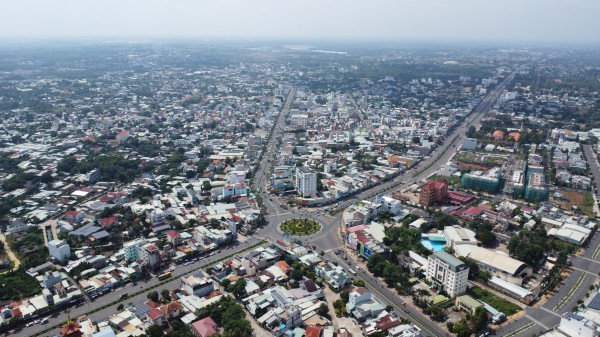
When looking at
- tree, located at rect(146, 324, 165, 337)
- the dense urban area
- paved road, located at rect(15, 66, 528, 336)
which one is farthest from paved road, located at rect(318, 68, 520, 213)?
tree, located at rect(146, 324, 165, 337)

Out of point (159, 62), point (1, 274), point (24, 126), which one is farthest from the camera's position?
point (159, 62)

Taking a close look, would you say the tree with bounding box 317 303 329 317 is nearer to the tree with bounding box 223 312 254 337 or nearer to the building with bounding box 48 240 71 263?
the tree with bounding box 223 312 254 337

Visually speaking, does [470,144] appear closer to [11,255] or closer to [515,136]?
[515,136]

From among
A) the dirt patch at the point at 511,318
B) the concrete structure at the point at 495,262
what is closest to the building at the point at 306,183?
the concrete structure at the point at 495,262

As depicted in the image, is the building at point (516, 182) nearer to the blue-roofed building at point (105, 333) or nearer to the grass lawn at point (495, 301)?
the grass lawn at point (495, 301)

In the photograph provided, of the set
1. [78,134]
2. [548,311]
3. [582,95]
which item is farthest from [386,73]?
[548,311]

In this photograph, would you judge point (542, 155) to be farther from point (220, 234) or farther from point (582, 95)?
point (582, 95)

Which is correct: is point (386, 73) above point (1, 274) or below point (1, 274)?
above
